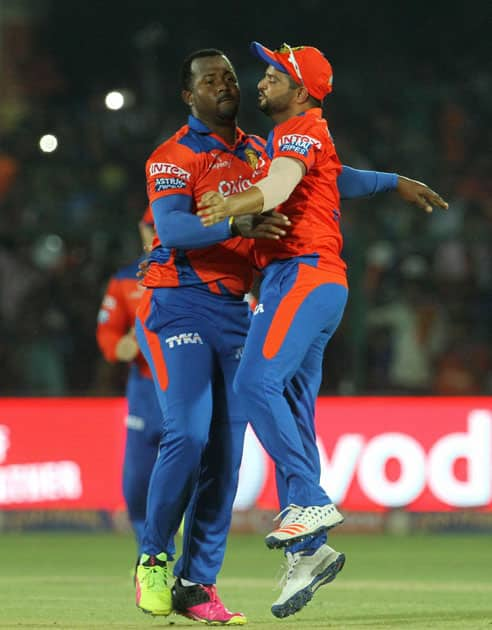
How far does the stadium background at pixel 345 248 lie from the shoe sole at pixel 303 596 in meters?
2.28

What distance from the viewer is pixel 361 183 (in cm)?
677

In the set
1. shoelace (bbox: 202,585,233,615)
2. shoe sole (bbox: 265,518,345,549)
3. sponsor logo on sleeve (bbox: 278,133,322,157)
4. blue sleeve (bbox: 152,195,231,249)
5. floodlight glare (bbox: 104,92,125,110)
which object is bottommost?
shoelace (bbox: 202,585,233,615)

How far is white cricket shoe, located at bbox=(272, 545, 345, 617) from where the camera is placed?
234 inches

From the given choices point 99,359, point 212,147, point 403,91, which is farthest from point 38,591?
point 403,91

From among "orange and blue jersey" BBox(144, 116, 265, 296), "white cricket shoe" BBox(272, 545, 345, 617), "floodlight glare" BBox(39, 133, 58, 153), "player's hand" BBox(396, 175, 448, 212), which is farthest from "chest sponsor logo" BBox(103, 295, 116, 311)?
"floodlight glare" BBox(39, 133, 58, 153)

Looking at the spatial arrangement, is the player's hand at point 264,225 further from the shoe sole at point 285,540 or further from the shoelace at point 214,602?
the shoelace at point 214,602

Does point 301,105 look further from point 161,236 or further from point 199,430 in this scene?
point 199,430

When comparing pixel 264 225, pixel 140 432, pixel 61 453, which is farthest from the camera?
pixel 61 453

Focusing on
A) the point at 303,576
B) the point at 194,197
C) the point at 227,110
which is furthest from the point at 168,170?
the point at 303,576

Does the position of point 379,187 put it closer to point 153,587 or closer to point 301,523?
point 301,523

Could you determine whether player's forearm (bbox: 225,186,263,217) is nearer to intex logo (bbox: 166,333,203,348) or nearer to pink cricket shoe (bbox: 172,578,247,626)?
Answer: intex logo (bbox: 166,333,203,348)

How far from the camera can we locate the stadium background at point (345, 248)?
41.6 feet

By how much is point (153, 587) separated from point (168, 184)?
1772mm

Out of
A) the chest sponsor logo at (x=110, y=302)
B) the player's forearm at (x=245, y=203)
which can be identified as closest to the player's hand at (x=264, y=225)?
the player's forearm at (x=245, y=203)
